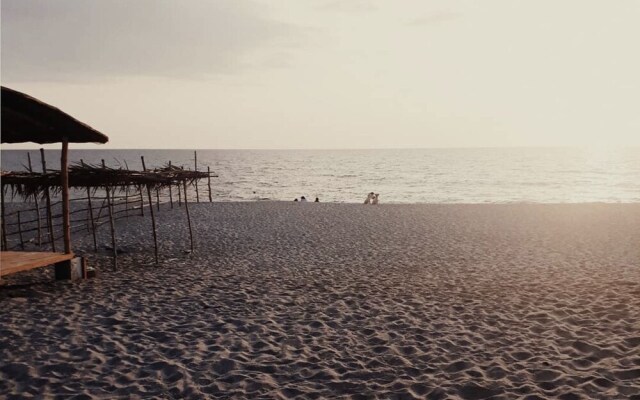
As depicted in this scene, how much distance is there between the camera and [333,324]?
768cm

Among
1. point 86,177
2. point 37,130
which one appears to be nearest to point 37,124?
point 37,130

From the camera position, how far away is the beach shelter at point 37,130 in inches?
344

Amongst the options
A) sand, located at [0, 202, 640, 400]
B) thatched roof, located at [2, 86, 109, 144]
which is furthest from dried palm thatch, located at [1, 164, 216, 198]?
sand, located at [0, 202, 640, 400]

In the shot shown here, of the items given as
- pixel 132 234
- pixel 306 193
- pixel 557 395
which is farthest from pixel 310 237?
pixel 306 193

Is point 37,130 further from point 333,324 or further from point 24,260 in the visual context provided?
point 333,324

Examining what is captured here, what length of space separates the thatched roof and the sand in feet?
9.72

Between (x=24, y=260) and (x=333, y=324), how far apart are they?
5.94 m

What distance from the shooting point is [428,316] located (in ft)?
26.4

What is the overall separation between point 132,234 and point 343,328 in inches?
486

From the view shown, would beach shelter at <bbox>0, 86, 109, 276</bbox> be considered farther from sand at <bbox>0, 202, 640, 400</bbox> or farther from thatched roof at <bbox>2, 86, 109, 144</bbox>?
sand at <bbox>0, 202, 640, 400</bbox>

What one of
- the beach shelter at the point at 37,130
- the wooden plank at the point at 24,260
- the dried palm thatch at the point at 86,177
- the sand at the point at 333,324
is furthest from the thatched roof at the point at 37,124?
the sand at the point at 333,324

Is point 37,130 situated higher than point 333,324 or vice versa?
point 37,130

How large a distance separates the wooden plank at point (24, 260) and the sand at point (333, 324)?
0.57 m

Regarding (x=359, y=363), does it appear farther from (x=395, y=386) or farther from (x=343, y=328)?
(x=343, y=328)
